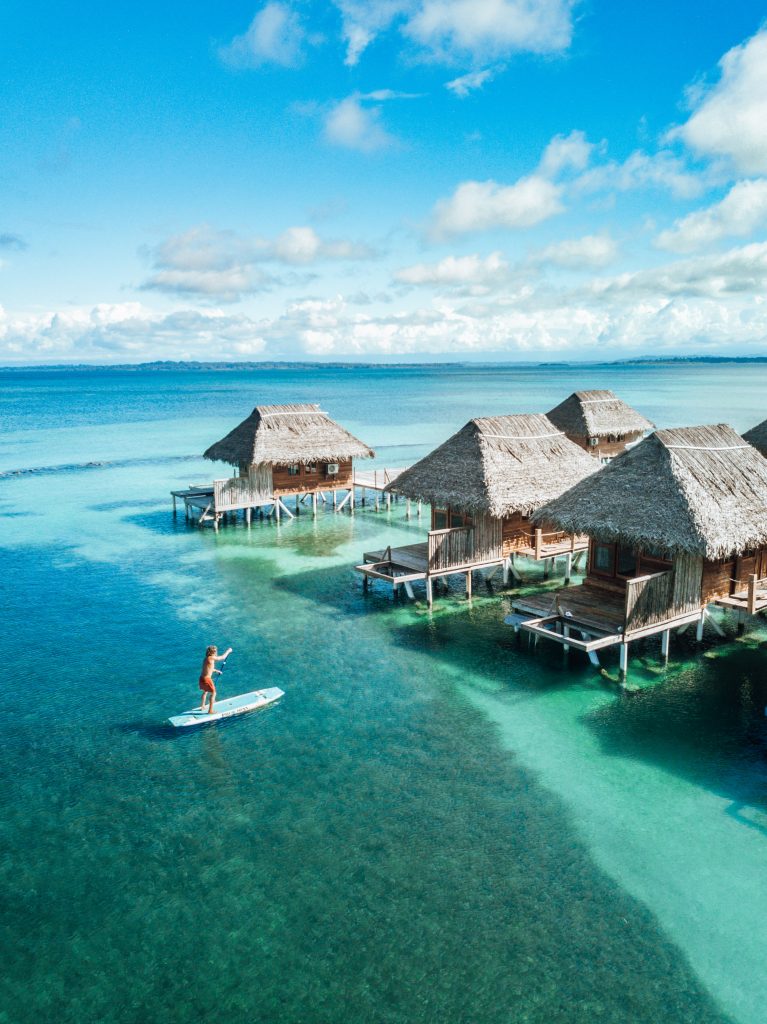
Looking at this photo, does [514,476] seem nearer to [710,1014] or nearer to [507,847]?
[507,847]

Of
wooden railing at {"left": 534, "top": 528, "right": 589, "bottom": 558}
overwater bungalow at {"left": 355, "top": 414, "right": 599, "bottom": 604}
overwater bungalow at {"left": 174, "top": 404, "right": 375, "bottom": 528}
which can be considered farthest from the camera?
overwater bungalow at {"left": 174, "top": 404, "right": 375, "bottom": 528}

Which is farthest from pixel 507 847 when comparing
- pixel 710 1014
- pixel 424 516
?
pixel 424 516

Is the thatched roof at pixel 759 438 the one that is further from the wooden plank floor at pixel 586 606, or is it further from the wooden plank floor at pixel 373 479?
the wooden plank floor at pixel 373 479

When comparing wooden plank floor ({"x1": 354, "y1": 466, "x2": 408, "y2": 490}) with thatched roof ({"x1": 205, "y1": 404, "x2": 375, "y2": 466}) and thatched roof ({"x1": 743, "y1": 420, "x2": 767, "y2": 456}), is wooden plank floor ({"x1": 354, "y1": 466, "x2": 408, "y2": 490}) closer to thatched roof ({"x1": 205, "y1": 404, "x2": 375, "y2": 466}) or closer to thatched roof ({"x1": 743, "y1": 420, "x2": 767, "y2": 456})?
thatched roof ({"x1": 205, "y1": 404, "x2": 375, "y2": 466})

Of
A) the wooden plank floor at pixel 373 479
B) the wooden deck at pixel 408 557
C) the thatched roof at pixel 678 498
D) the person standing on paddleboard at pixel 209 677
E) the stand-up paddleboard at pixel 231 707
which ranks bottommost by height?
the stand-up paddleboard at pixel 231 707

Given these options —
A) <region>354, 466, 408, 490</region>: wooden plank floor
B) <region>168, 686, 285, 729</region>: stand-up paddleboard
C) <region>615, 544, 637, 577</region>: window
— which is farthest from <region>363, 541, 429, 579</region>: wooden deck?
<region>354, 466, 408, 490</region>: wooden plank floor

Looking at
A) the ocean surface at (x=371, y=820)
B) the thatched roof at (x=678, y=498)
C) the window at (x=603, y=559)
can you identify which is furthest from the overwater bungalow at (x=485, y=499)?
the window at (x=603, y=559)

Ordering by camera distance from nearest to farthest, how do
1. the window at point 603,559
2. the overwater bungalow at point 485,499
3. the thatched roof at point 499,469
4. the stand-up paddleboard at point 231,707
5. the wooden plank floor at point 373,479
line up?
the stand-up paddleboard at point 231,707 < the window at point 603,559 < the overwater bungalow at point 485,499 < the thatched roof at point 499,469 < the wooden plank floor at point 373,479
